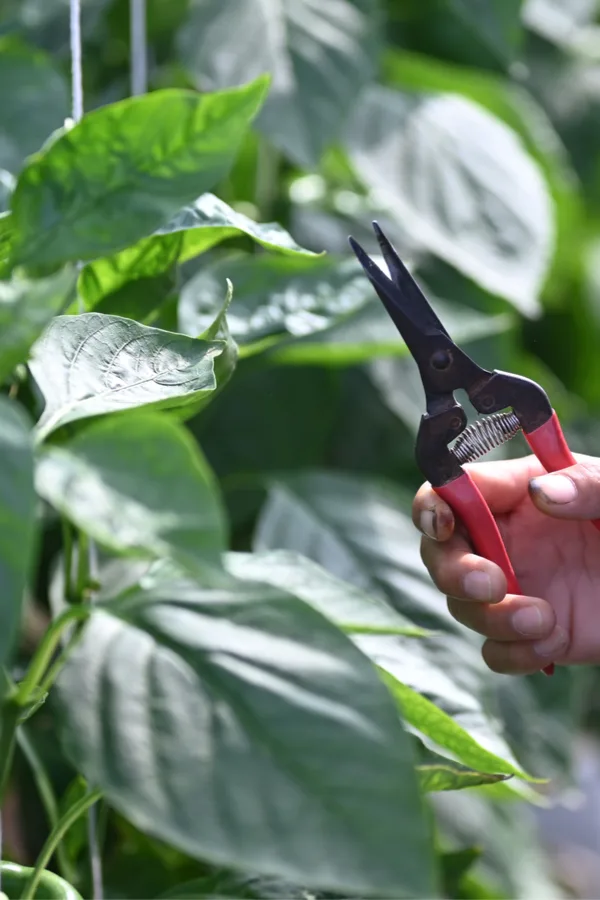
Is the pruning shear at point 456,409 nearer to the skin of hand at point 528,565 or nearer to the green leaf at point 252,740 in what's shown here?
the skin of hand at point 528,565

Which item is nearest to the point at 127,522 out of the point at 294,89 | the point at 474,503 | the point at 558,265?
the point at 474,503

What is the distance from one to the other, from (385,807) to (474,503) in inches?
7.0

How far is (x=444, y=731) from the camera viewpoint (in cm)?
39

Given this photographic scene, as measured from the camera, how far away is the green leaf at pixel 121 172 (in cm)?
34

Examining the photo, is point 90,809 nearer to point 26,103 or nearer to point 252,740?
point 252,740

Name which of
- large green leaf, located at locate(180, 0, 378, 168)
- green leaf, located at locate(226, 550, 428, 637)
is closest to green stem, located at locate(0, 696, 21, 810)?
green leaf, located at locate(226, 550, 428, 637)

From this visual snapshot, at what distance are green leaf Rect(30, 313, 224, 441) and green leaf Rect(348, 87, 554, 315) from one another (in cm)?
47

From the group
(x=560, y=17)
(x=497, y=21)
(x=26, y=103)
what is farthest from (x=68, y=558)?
(x=560, y=17)

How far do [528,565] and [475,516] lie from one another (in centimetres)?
11

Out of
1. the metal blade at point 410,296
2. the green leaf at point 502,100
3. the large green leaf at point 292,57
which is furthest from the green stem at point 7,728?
the green leaf at point 502,100

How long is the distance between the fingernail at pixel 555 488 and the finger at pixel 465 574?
0.04m

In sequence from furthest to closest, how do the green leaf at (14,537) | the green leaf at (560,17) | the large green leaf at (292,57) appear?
the green leaf at (560,17) → the large green leaf at (292,57) → the green leaf at (14,537)

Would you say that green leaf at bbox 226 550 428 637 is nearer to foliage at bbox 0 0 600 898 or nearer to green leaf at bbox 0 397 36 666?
foliage at bbox 0 0 600 898

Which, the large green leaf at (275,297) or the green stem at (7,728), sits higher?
the large green leaf at (275,297)
